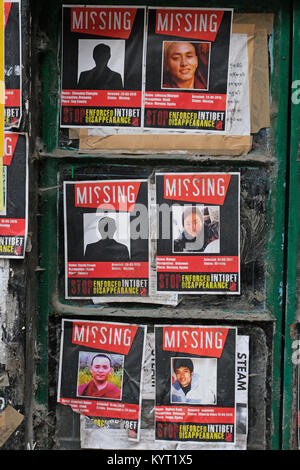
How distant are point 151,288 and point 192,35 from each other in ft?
3.75

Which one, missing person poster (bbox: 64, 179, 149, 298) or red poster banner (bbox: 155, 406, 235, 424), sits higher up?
missing person poster (bbox: 64, 179, 149, 298)

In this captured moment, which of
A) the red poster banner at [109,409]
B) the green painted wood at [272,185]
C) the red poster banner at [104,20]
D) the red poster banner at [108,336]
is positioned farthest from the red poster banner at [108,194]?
the red poster banner at [109,409]

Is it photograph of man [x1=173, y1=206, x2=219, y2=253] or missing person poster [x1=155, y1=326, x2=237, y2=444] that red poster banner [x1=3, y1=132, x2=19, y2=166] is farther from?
missing person poster [x1=155, y1=326, x2=237, y2=444]

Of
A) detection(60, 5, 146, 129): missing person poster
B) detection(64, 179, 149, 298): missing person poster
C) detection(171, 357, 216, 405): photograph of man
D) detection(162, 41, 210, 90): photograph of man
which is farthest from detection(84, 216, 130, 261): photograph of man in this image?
detection(162, 41, 210, 90): photograph of man

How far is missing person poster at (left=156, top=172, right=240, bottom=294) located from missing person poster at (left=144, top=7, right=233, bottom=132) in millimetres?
251

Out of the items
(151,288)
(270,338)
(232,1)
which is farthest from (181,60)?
(270,338)

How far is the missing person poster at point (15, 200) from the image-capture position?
1.74 metres

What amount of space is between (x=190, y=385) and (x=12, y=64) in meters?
1.60

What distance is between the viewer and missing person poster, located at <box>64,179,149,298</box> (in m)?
1.91

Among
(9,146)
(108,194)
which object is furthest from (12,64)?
(108,194)

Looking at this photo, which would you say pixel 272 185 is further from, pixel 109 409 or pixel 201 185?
pixel 109 409

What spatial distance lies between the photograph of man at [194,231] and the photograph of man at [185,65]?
554mm

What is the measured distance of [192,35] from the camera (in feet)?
6.08

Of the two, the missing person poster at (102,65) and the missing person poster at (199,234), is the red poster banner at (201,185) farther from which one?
the missing person poster at (102,65)
